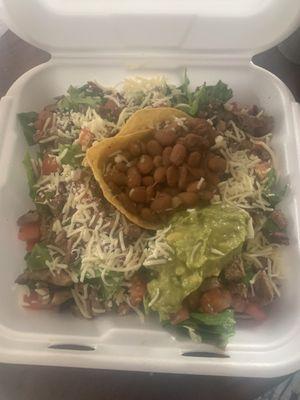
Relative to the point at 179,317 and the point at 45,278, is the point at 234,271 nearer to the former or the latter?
the point at 179,317

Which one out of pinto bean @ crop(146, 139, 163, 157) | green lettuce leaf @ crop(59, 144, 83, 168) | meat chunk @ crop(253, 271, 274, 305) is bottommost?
meat chunk @ crop(253, 271, 274, 305)

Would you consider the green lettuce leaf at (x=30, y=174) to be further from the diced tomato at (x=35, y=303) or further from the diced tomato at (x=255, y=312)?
the diced tomato at (x=255, y=312)

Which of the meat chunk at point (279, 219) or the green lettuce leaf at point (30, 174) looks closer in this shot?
the meat chunk at point (279, 219)

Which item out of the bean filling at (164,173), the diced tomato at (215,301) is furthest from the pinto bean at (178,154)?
the diced tomato at (215,301)

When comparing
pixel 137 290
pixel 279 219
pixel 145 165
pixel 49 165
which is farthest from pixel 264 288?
pixel 49 165

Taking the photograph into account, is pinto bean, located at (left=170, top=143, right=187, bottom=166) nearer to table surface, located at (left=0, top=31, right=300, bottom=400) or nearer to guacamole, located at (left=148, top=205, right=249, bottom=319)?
guacamole, located at (left=148, top=205, right=249, bottom=319)

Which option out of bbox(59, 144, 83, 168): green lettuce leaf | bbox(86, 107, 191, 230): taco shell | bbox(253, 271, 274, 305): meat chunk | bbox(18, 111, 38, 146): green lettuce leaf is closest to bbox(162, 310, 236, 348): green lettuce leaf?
bbox(253, 271, 274, 305): meat chunk
